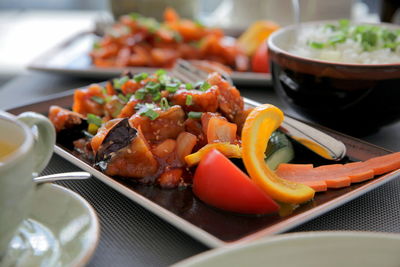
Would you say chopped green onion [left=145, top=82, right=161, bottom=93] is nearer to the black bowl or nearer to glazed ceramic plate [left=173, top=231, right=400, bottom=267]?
the black bowl

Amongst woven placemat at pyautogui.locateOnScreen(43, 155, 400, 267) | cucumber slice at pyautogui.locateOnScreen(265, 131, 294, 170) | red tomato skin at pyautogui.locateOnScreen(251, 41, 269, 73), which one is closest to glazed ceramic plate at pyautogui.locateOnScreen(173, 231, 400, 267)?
woven placemat at pyautogui.locateOnScreen(43, 155, 400, 267)

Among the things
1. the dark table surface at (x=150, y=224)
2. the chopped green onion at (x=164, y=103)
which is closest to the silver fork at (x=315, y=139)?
the dark table surface at (x=150, y=224)

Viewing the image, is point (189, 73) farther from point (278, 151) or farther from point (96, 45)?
point (96, 45)

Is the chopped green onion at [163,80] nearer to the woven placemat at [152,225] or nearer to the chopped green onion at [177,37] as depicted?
the woven placemat at [152,225]

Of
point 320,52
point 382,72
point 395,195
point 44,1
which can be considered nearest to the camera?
point 395,195

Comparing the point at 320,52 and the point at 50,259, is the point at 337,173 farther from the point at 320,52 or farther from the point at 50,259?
the point at 50,259

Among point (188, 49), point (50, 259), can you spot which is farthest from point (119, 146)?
point (188, 49)

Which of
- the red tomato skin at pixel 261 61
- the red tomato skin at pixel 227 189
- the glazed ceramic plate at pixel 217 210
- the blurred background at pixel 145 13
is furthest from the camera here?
the blurred background at pixel 145 13
